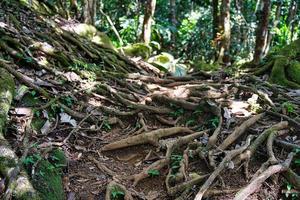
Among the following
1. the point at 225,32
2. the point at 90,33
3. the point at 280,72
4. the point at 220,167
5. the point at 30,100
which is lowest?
the point at 220,167

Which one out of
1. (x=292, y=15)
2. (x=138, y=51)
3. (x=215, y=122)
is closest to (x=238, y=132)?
(x=215, y=122)

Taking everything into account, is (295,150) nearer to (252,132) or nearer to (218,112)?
(252,132)

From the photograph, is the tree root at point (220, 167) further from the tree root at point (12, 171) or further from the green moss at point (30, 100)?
the green moss at point (30, 100)

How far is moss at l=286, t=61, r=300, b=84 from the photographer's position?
282 inches

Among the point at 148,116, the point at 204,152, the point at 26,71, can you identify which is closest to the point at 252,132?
the point at 204,152

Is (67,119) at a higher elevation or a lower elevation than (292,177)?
higher

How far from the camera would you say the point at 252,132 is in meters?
4.99

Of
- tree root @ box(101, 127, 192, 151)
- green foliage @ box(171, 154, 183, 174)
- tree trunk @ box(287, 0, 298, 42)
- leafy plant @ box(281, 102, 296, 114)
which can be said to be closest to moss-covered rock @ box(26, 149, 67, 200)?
tree root @ box(101, 127, 192, 151)

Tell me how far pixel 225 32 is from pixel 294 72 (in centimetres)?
397

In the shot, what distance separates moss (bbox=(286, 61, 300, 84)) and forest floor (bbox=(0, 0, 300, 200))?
626 mm

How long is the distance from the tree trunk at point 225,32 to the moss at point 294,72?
3.66 meters

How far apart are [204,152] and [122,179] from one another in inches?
39.1

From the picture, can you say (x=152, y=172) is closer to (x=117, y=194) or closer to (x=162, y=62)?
(x=117, y=194)

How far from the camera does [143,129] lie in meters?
5.37
